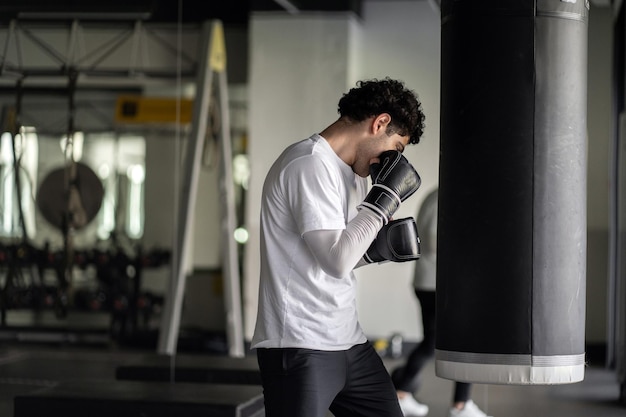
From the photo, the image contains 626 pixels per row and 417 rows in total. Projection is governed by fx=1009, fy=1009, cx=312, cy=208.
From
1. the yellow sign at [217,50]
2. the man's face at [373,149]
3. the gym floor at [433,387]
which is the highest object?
the yellow sign at [217,50]

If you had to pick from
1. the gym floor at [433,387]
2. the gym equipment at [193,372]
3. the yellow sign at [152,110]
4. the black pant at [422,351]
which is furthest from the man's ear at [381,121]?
the yellow sign at [152,110]

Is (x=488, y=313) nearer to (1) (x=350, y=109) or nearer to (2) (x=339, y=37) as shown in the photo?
(1) (x=350, y=109)

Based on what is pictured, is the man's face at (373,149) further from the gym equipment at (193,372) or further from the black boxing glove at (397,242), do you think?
the gym equipment at (193,372)

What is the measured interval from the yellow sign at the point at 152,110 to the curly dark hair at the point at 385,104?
11.6ft

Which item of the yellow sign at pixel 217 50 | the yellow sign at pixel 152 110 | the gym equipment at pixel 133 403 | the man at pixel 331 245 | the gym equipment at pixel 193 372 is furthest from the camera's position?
the yellow sign at pixel 217 50

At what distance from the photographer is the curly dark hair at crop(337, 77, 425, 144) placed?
2773mm

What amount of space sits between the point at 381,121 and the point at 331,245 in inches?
17.2

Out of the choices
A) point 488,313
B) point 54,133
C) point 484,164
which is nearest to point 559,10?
point 484,164

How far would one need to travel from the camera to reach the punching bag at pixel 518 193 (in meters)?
2.76

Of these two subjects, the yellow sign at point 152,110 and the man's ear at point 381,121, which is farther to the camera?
the yellow sign at point 152,110

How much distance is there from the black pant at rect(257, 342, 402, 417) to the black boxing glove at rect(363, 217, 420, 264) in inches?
10.9

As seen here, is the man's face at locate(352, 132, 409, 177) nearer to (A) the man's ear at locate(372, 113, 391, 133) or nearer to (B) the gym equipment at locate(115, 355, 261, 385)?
(A) the man's ear at locate(372, 113, 391, 133)

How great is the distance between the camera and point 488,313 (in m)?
2.79

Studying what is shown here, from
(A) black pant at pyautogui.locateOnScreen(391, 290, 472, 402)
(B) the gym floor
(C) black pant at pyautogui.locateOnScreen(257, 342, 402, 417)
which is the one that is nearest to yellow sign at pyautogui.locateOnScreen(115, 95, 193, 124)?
(B) the gym floor
